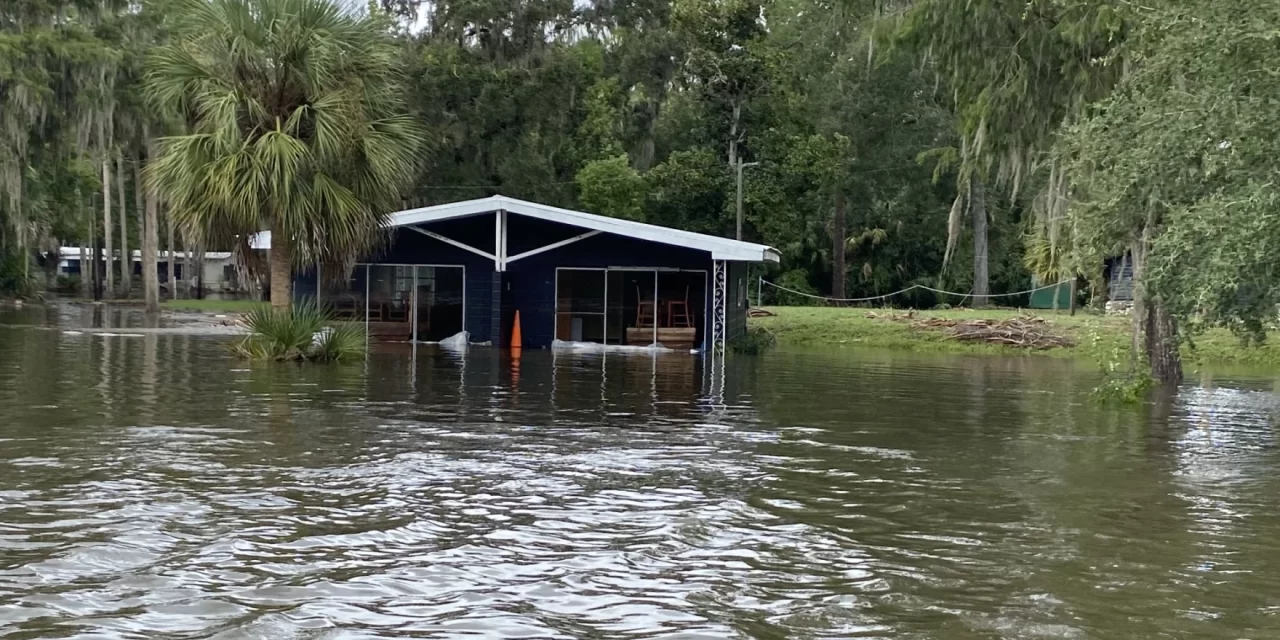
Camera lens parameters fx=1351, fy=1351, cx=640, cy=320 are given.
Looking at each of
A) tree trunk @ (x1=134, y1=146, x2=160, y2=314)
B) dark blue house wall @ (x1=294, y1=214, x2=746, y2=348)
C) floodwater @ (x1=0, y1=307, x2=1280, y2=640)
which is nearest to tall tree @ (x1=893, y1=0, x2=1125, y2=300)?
floodwater @ (x1=0, y1=307, x2=1280, y2=640)

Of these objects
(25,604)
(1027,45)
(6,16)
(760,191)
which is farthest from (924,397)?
(6,16)

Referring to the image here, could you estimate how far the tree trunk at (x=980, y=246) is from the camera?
152 ft

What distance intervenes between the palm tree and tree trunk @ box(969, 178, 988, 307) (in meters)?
28.3

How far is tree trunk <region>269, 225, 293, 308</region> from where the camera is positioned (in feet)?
73.0

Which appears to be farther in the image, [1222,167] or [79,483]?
[1222,167]

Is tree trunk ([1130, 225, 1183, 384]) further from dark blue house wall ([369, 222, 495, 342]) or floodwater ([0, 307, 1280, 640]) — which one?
dark blue house wall ([369, 222, 495, 342])

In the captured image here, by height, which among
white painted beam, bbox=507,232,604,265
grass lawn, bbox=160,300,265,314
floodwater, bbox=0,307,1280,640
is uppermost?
white painted beam, bbox=507,232,604,265

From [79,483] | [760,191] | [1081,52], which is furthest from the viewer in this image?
[760,191]

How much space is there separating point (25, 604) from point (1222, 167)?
9471 millimetres

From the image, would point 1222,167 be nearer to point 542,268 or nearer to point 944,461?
point 944,461

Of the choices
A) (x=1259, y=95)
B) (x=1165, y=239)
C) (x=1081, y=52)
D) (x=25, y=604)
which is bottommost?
(x=25, y=604)

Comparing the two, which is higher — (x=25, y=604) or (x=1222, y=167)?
(x=1222, y=167)

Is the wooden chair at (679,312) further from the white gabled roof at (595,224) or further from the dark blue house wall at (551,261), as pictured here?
the white gabled roof at (595,224)

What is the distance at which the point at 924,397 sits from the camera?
1923 cm
